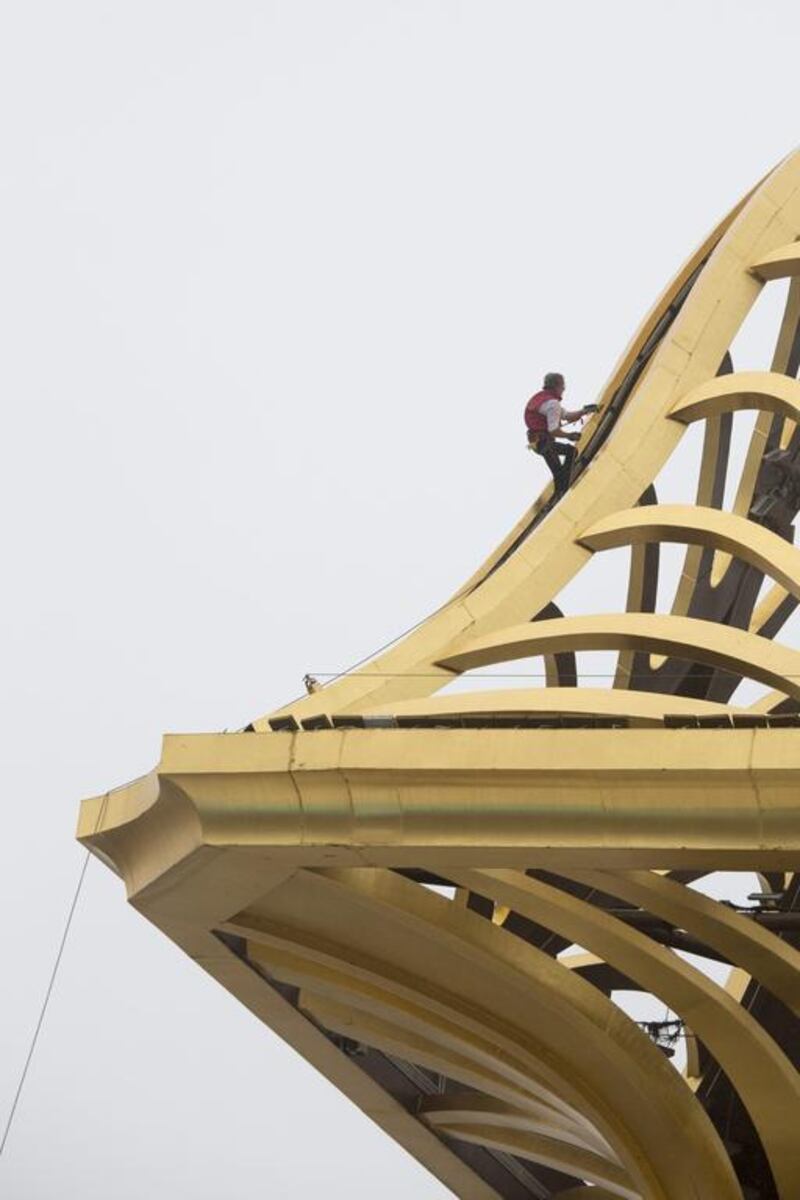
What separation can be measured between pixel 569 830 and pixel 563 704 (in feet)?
5.04

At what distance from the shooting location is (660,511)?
2391 centimetres

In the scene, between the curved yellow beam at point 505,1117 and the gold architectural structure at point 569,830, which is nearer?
the gold architectural structure at point 569,830

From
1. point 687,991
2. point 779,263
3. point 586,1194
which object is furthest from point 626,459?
point 586,1194

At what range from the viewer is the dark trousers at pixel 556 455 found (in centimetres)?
2788

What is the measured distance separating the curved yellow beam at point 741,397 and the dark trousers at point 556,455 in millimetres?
2011

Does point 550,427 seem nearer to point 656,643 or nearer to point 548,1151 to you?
point 656,643

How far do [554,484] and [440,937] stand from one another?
7.72 metres

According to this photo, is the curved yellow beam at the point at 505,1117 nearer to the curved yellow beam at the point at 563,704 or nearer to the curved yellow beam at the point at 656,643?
the curved yellow beam at the point at 656,643

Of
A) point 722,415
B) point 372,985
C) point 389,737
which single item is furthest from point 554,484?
point 389,737

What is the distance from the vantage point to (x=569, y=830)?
1920cm

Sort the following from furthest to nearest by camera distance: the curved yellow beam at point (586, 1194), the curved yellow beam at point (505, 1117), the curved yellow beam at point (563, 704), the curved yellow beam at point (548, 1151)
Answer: the curved yellow beam at point (586, 1194) → the curved yellow beam at point (548, 1151) → the curved yellow beam at point (505, 1117) → the curved yellow beam at point (563, 704)

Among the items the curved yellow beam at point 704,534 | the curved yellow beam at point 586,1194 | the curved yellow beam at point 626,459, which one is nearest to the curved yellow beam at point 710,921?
the curved yellow beam at point 626,459

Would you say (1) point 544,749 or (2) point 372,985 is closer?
(1) point 544,749

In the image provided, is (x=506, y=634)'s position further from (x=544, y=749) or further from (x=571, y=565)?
(x=544, y=749)
